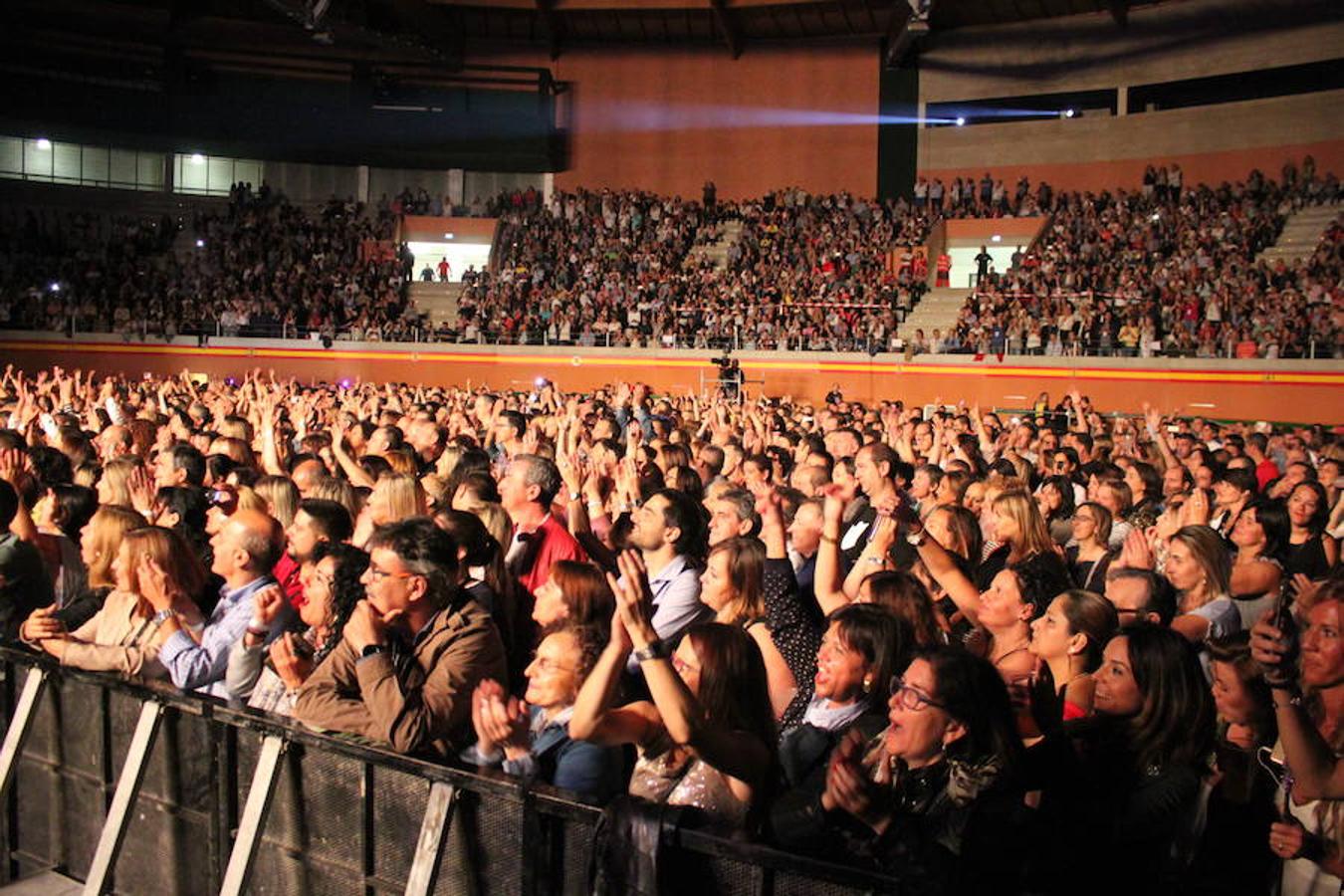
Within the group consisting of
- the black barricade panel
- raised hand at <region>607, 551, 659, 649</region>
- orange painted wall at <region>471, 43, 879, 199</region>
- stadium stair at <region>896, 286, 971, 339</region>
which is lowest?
the black barricade panel

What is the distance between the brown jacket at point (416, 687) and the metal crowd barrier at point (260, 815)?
0.09 meters

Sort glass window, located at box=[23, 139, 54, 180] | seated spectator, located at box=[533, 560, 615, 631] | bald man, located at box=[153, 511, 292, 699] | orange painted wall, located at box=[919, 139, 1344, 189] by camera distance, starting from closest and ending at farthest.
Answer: seated spectator, located at box=[533, 560, 615, 631] → bald man, located at box=[153, 511, 292, 699] → orange painted wall, located at box=[919, 139, 1344, 189] → glass window, located at box=[23, 139, 54, 180]

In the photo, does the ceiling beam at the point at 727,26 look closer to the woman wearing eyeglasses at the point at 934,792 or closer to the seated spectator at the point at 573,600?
the seated spectator at the point at 573,600

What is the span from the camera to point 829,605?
5133mm

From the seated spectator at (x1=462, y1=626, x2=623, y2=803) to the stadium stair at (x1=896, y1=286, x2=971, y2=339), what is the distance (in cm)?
2680

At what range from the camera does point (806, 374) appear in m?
29.4

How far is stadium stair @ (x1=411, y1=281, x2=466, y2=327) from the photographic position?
115 ft

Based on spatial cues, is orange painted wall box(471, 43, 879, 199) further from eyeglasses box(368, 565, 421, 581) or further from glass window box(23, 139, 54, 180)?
eyeglasses box(368, 565, 421, 581)

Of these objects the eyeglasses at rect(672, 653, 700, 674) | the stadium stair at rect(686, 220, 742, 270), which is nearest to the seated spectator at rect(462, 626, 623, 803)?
the eyeglasses at rect(672, 653, 700, 674)

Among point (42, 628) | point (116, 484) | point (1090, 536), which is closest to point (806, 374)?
point (1090, 536)

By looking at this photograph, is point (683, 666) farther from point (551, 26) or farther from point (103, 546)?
point (551, 26)

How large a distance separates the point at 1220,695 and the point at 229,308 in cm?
3286

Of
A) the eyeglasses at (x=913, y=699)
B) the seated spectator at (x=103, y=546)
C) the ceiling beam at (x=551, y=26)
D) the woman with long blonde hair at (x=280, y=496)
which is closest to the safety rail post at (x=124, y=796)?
the seated spectator at (x=103, y=546)

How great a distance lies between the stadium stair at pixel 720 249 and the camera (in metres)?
34.6
